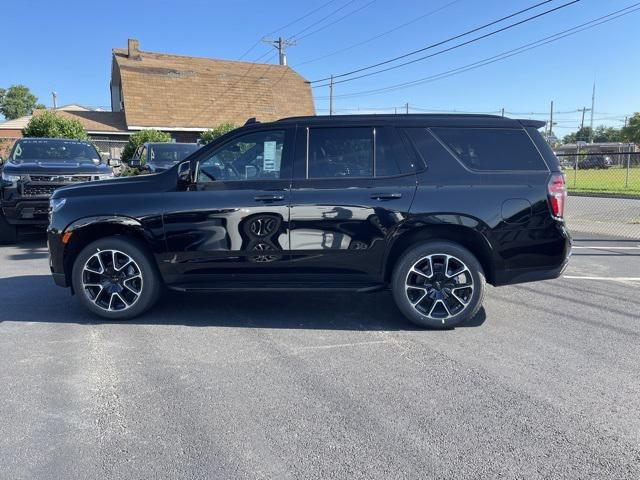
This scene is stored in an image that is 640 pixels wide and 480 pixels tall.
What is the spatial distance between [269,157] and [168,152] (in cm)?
843

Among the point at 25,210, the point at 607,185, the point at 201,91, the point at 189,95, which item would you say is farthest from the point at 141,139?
the point at 607,185

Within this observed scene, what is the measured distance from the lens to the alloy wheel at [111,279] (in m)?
5.07

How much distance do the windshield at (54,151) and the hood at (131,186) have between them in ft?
18.9

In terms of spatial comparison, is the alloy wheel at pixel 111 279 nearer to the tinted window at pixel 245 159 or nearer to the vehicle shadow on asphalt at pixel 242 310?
the vehicle shadow on asphalt at pixel 242 310

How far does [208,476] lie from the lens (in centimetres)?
271

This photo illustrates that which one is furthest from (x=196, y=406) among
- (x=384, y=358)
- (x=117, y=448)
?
(x=384, y=358)

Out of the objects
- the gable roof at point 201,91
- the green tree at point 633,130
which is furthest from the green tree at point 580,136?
the gable roof at point 201,91

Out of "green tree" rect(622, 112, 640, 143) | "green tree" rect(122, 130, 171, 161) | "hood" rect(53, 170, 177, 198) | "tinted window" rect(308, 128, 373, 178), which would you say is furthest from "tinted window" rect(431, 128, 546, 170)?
"green tree" rect(622, 112, 640, 143)

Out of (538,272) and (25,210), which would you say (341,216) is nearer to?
(538,272)

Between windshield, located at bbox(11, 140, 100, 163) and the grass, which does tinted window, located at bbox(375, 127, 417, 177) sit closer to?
windshield, located at bbox(11, 140, 100, 163)

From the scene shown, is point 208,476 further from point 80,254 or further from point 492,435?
point 80,254

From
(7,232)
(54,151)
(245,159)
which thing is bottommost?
(7,232)

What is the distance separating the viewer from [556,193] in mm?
4750

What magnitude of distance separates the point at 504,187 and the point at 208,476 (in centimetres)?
352
